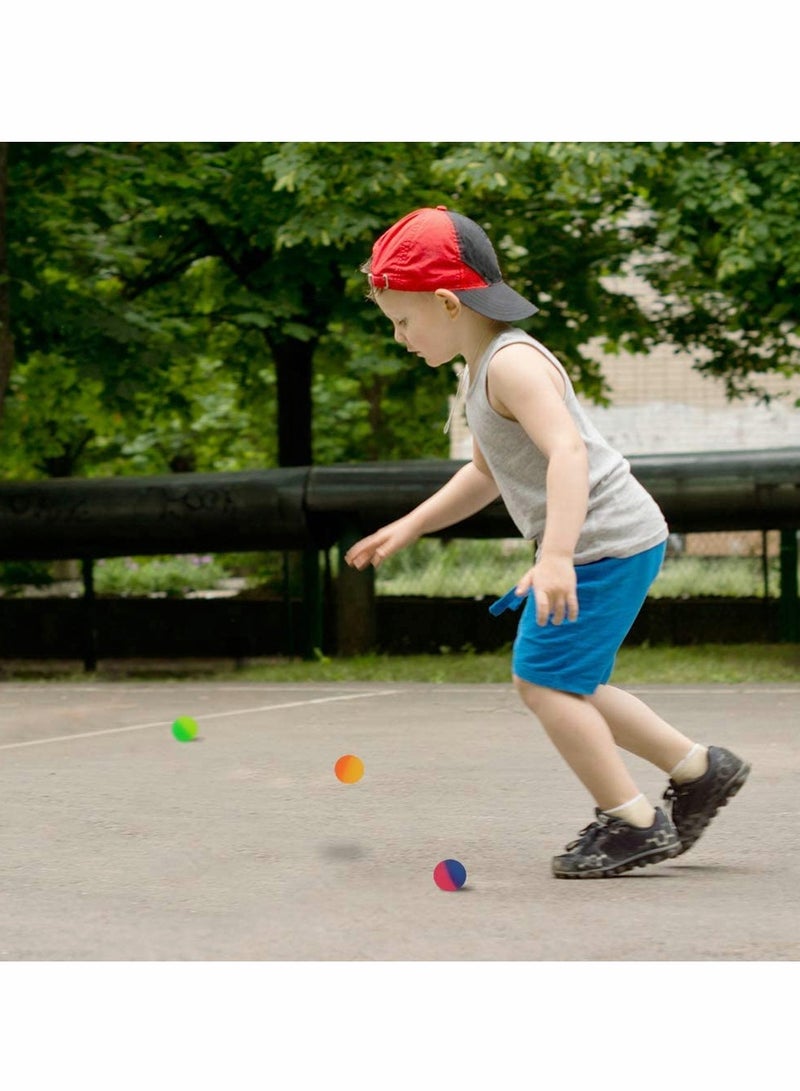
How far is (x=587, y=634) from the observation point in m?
4.02

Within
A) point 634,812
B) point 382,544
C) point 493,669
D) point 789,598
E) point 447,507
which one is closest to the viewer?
point 634,812

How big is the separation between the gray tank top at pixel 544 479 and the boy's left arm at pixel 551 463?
95mm

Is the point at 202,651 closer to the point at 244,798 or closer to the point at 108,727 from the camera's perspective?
the point at 108,727

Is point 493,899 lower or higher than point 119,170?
lower

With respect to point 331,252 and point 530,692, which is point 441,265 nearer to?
point 530,692

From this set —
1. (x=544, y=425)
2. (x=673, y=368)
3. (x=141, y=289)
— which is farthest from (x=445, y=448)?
(x=544, y=425)

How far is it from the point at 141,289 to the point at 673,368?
15.7 meters

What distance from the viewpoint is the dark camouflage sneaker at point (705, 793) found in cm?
428

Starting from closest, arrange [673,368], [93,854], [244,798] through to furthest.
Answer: [93,854]
[244,798]
[673,368]

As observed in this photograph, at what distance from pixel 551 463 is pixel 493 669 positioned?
728 cm

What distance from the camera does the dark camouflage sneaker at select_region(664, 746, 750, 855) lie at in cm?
428

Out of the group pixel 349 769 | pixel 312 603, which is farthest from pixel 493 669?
pixel 349 769

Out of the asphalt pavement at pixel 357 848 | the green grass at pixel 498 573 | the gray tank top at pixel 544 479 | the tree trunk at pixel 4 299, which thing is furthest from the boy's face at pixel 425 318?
the green grass at pixel 498 573

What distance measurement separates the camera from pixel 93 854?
4668 mm
